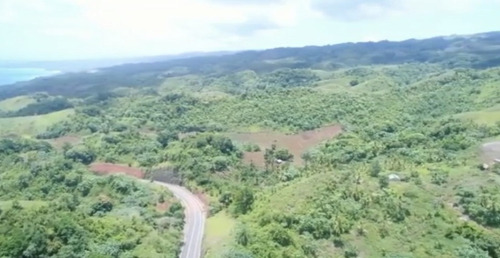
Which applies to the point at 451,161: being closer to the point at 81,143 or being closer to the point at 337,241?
the point at 337,241

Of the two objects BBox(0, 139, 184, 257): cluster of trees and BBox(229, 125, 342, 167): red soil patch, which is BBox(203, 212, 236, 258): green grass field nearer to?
BBox(0, 139, 184, 257): cluster of trees

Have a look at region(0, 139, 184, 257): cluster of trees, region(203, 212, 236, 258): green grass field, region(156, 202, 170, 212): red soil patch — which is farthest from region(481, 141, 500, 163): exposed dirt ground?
region(156, 202, 170, 212): red soil patch

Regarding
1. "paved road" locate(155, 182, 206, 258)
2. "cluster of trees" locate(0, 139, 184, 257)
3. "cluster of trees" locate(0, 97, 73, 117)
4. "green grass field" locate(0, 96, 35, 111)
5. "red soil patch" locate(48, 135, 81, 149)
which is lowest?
"green grass field" locate(0, 96, 35, 111)

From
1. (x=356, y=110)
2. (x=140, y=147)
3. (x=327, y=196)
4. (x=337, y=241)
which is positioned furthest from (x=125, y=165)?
(x=356, y=110)

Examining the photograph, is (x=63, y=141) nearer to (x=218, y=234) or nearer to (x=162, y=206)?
(x=162, y=206)

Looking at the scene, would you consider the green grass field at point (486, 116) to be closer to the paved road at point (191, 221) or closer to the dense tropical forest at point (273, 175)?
the dense tropical forest at point (273, 175)

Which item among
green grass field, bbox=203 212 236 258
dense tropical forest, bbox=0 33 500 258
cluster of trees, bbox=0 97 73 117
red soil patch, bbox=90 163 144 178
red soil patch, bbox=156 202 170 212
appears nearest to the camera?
green grass field, bbox=203 212 236 258
